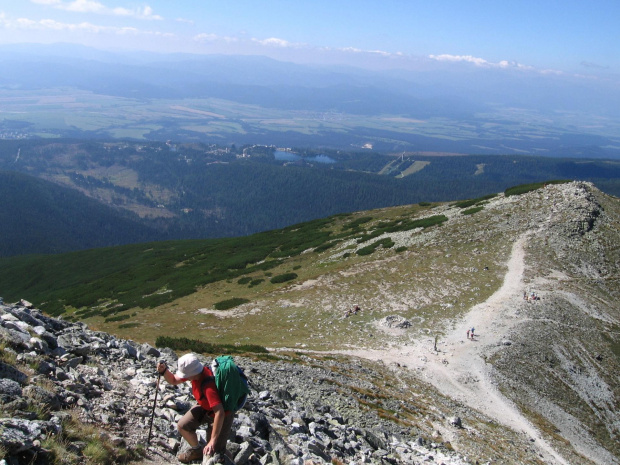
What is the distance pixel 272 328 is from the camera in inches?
1516

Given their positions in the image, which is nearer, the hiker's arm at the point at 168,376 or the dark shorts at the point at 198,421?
the hiker's arm at the point at 168,376

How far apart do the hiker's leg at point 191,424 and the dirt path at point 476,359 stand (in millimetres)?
20359

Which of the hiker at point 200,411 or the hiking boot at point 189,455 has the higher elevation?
the hiker at point 200,411

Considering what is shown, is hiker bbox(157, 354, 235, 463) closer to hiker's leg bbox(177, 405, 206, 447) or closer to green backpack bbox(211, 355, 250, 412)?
hiker's leg bbox(177, 405, 206, 447)

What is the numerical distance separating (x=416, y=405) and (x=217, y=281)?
136 feet

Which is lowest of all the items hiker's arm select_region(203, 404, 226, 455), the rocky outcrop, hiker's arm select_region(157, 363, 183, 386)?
the rocky outcrop

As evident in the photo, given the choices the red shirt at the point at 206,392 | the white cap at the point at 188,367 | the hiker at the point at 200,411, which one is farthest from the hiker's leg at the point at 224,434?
the white cap at the point at 188,367

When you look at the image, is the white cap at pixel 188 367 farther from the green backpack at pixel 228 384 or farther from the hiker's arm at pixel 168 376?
the green backpack at pixel 228 384

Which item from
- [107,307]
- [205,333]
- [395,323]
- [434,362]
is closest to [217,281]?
[107,307]

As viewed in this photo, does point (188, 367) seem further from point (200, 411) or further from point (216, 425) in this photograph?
point (200, 411)

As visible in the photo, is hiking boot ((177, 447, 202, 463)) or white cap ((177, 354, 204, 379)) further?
hiking boot ((177, 447, 202, 463))

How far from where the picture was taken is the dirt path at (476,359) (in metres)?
25.2

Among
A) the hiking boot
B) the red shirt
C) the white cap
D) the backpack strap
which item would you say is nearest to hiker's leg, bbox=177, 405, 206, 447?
the hiking boot

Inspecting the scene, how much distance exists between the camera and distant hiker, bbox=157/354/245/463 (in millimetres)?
8719
